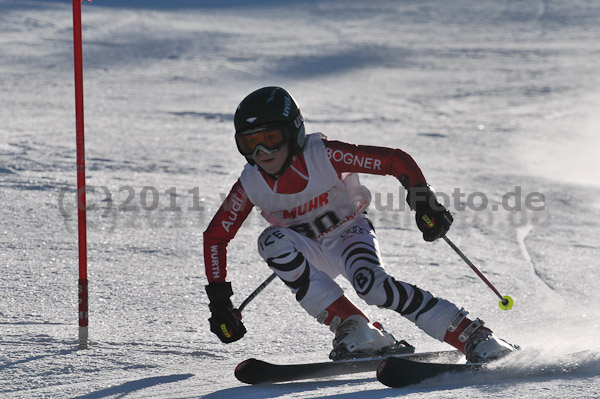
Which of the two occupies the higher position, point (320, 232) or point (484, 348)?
point (320, 232)

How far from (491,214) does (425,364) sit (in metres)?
4.15

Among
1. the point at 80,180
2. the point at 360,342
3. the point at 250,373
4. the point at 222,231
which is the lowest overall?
the point at 250,373

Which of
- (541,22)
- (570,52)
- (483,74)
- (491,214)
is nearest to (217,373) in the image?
(491,214)

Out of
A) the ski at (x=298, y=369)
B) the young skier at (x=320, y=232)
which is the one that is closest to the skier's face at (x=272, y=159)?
the young skier at (x=320, y=232)

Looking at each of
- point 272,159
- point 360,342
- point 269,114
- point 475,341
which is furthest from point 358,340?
point 269,114

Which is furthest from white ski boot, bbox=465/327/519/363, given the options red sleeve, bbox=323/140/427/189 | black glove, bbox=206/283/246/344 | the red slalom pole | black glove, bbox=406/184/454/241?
the red slalom pole

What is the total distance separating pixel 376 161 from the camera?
11.6 ft

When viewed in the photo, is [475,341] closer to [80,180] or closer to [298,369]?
[298,369]

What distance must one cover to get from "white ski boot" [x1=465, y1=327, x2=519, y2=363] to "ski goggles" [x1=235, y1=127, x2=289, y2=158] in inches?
43.9

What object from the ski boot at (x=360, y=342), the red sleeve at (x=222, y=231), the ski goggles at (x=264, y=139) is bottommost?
the ski boot at (x=360, y=342)

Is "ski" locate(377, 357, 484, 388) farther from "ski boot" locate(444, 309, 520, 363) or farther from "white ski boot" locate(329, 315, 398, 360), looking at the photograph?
"white ski boot" locate(329, 315, 398, 360)

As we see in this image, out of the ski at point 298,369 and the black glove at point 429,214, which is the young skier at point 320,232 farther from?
the ski at point 298,369

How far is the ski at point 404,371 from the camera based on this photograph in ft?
9.47

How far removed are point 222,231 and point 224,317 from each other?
0.37 m
